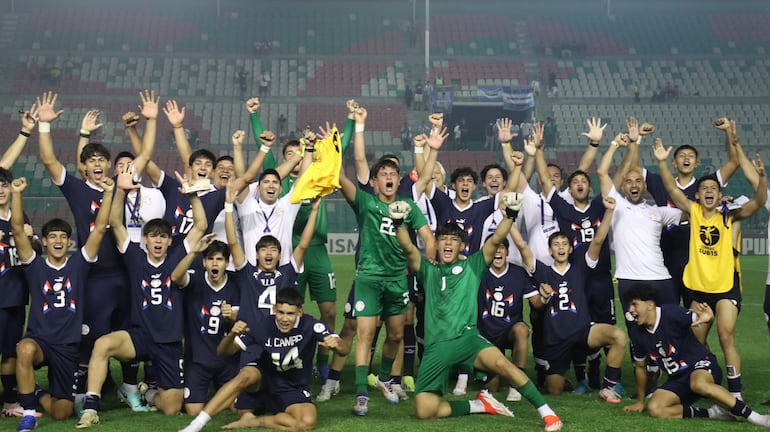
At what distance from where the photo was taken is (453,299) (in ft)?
27.1

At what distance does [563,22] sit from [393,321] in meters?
44.6

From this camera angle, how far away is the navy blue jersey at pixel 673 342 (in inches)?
325

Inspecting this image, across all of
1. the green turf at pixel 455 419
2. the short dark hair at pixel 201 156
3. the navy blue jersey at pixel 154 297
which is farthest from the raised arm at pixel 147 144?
the green turf at pixel 455 419

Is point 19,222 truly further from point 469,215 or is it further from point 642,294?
point 642,294

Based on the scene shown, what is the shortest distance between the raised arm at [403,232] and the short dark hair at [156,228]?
78.8 inches

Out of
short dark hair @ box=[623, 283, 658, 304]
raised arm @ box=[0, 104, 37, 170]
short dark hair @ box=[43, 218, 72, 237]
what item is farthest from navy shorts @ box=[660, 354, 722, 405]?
raised arm @ box=[0, 104, 37, 170]

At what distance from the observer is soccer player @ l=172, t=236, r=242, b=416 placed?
8688 mm

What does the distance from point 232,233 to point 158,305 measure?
92 cm

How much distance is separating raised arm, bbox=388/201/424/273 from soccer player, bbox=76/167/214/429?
1737 mm

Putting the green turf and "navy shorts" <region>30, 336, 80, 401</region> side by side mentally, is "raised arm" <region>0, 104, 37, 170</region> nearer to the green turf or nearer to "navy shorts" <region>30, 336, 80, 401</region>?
"navy shorts" <region>30, 336, 80, 401</region>

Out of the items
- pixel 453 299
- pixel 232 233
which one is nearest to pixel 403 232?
pixel 453 299

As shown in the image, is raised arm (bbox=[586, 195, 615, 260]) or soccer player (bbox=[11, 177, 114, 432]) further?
raised arm (bbox=[586, 195, 615, 260])

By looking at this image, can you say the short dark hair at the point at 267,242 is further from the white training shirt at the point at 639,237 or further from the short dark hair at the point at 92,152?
the white training shirt at the point at 639,237

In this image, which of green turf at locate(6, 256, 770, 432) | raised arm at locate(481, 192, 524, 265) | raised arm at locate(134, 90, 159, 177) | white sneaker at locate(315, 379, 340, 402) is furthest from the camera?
raised arm at locate(134, 90, 159, 177)
